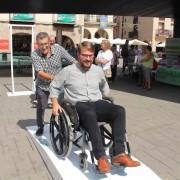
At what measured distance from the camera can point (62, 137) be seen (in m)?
5.07

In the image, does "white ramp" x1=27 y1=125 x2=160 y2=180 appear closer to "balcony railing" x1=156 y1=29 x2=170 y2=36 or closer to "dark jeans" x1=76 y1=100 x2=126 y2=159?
"dark jeans" x1=76 y1=100 x2=126 y2=159

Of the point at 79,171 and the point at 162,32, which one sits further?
the point at 162,32

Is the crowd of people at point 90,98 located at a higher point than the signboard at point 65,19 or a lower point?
lower

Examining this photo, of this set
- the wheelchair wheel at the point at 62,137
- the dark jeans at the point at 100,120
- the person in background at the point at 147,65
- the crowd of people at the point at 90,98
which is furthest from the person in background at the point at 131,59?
the dark jeans at the point at 100,120

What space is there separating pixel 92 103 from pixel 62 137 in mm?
557

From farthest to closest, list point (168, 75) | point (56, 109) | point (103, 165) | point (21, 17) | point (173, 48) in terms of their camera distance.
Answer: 1. point (21, 17)
2. point (173, 48)
3. point (168, 75)
4. point (56, 109)
5. point (103, 165)

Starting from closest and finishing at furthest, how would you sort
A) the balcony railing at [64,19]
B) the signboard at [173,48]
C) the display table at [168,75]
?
the display table at [168,75] < the signboard at [173,48] < the balcony railing at [64,19]

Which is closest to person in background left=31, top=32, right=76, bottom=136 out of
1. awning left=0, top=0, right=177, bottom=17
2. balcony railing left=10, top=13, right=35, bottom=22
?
awning left=0, top=0, right=177, bottom=17

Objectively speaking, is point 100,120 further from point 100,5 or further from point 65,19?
point 65,19

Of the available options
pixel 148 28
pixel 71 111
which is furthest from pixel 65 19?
pixel 71 111

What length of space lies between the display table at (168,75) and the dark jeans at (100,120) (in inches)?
405

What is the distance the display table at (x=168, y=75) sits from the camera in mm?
14852

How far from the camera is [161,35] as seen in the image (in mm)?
72375

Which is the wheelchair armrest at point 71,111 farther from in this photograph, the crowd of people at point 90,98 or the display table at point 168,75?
the display table at point 168,75
